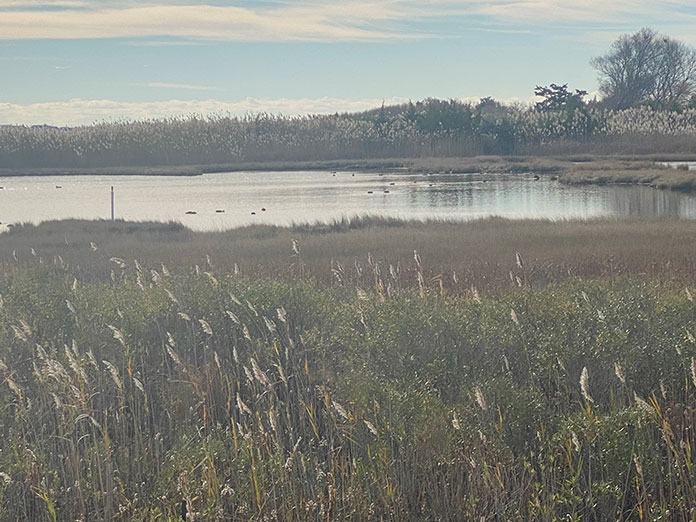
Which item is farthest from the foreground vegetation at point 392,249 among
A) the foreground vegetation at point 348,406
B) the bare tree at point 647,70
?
the bare tree at point 647,70

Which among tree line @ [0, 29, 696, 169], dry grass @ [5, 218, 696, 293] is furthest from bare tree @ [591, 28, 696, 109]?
dry grass @ [5, 218, 696, 293]

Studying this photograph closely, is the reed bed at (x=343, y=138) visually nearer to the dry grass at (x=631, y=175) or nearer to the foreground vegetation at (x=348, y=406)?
the dry grass at (x=631, y=175)

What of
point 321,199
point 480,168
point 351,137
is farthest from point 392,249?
point 351,137

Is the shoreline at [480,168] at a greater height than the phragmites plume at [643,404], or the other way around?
the shoreline at [480,168]

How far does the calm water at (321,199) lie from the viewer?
91.2 feet

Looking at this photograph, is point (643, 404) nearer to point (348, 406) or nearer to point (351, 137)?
point (348, 406)

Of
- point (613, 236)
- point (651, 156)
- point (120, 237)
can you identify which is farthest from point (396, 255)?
point (651, 156)

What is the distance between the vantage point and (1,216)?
29.3 metres

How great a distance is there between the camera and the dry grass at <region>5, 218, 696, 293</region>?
Answer: 14.2m

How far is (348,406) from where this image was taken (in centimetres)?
712

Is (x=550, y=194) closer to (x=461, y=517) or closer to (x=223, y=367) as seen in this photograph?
(x=223, y=367)

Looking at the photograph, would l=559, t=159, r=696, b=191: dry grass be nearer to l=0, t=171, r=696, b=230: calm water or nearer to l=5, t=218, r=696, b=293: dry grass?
l=0, t=171, r=696, b=230: calm water

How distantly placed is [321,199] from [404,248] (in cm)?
1647

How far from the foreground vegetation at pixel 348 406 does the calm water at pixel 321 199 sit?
15.7m
